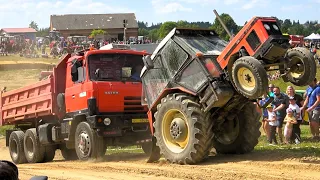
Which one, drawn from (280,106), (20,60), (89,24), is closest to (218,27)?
(280,106)

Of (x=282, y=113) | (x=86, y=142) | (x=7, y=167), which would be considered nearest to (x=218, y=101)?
(x=86, y=142)

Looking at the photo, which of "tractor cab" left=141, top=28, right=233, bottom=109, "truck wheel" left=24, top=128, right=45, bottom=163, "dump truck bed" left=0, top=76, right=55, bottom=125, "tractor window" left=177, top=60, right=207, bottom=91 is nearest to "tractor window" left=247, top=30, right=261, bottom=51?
"tractor cab" left=141, top=28, right=233, bottom=109

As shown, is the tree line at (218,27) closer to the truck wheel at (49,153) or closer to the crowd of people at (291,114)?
the crowd of people at (291,114)

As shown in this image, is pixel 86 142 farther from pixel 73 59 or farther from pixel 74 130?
pixel 73 59

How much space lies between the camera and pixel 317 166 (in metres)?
9.07

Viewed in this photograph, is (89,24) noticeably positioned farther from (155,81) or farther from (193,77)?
(193,77)

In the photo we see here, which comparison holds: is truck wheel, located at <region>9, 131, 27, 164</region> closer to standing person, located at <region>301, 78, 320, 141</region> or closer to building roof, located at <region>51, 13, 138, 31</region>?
standing person, located at <region>301, 78, 320, 141</region>

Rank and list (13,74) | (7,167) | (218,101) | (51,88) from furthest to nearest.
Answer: (13,74) → (51,88) → (218,101) → (7,167)

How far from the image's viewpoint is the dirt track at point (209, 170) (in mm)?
8648

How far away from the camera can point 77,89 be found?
41.6 feet

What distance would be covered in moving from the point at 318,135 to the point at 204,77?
17.7 feet

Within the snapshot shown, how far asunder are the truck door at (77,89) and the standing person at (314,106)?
5693mm

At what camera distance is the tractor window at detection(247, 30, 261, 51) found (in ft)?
30.5

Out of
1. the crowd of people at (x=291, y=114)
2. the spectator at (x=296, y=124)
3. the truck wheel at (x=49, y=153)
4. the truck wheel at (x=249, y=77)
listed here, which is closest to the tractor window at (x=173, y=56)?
the truck wheel at (x=249, y=77)
